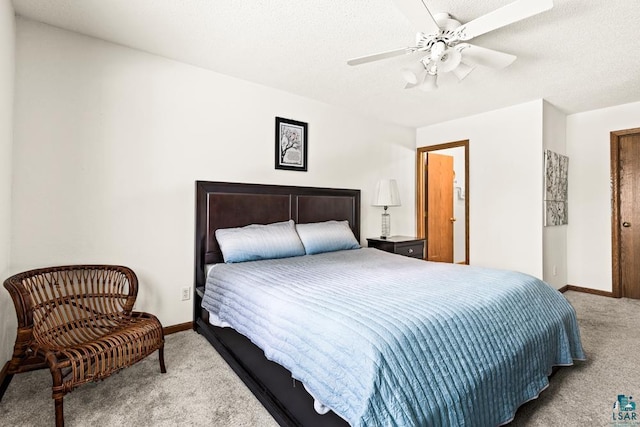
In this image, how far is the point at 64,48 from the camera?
2344 mm

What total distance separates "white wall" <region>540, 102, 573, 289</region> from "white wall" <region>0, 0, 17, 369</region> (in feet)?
15.6

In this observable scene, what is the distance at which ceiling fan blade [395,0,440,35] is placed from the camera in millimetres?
1691

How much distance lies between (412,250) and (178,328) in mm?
2772

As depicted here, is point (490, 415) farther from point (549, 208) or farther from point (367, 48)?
point (549, 208)

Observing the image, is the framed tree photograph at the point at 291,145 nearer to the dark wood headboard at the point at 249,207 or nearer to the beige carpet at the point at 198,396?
the dark wood headboard at the point at 249,207

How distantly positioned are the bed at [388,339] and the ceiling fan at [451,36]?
1.48m

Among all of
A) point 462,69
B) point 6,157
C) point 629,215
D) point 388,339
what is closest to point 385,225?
point 462,69

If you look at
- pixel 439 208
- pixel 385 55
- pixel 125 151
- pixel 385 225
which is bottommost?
pixel 385 225

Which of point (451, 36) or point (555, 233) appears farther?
point (555, 233)

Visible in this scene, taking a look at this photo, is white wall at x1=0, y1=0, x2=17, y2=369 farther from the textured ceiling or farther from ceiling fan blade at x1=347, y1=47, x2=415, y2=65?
ceiling fan blade at x1=347, y1=47, x2=415, y2=65

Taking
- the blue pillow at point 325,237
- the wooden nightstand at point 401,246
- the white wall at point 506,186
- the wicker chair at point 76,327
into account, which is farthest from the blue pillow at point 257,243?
the white wall at point 506,186

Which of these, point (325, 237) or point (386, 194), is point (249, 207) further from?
point (386, 194)

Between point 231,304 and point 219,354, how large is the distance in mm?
601

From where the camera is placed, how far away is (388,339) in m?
1.19
